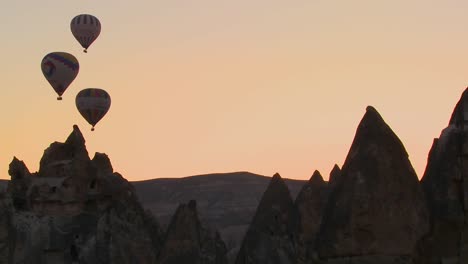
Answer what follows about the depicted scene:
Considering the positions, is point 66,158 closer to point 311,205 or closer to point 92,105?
point 311,205

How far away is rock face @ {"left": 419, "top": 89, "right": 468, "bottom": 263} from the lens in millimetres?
10867

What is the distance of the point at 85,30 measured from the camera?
50.1 metres

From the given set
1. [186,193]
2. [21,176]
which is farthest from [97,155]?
[186,193]

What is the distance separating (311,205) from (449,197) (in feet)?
42.6

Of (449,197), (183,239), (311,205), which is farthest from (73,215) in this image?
(449,197)

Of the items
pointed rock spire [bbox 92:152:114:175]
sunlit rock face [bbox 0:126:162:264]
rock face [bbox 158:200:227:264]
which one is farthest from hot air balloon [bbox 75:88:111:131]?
rock face [bbox 158:200:227:264]

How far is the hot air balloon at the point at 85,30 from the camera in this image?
5009 cm

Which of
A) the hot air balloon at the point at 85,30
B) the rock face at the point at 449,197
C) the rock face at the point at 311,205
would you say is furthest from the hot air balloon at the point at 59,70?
the rock face at the point at 449,197

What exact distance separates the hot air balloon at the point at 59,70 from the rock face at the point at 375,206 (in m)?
37.8

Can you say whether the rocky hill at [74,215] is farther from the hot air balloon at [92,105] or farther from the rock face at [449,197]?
the hot air balloon at [92,105]

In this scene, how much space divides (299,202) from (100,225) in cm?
483

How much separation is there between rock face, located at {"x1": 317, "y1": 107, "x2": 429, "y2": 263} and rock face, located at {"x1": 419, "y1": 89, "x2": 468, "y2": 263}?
27 cm

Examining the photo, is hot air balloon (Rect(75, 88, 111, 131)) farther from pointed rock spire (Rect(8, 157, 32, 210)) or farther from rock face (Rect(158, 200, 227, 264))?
rock face (Rect(158, 200, 227, 264))

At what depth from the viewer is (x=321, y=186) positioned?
24.3 meters
